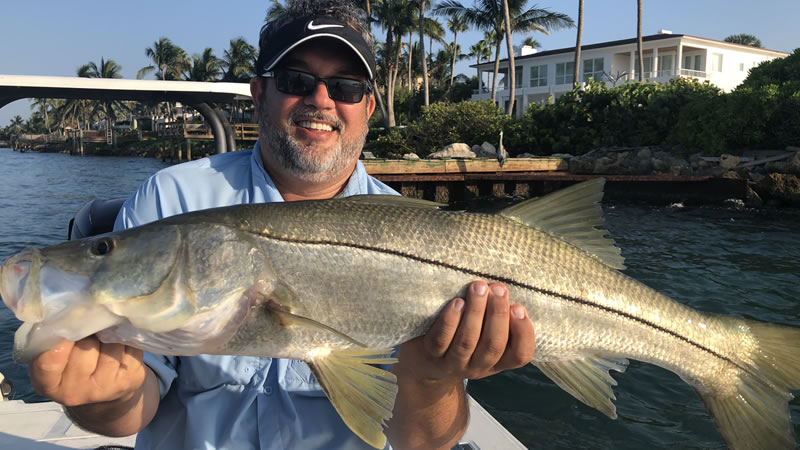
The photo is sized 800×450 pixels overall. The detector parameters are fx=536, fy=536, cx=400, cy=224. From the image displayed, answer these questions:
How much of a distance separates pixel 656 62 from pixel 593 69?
4.92m

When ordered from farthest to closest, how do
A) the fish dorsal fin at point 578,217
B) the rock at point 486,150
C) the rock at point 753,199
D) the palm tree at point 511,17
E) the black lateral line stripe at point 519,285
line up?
the palm tree at point 511,17
the rock at point 486,150
the rock at point 753,199
the fish dorsal fin at point 578,217
the black lateral line stripe at point 519,285

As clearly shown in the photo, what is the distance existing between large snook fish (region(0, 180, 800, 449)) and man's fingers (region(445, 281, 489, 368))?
5cm

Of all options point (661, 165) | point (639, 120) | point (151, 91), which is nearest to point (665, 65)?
point (639, 120)

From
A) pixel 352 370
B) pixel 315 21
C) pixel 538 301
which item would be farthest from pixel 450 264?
pixel 315 21

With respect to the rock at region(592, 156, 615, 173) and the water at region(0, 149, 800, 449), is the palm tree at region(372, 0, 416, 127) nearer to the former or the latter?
the rock at region(592, 156, 615, 173)

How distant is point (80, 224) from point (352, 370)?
7.76 feet

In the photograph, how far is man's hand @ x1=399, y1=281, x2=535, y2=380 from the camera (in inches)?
73.7

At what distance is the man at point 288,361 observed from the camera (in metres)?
1.87

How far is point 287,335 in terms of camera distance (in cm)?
175

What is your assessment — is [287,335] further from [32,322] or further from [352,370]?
[32,322]

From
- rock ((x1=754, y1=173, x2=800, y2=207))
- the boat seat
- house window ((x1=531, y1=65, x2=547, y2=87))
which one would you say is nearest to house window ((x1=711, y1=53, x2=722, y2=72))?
house window ((x1=531, y1=65, x2=547, y2=87))

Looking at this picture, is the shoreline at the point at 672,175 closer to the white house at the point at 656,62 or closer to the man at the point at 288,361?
the man at the point at 288,361

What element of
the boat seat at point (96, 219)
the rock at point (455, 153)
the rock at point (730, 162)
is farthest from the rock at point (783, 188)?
the boat seat at point (96, 219)

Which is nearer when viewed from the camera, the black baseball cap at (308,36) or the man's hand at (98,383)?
the man's hand at (98,383)
